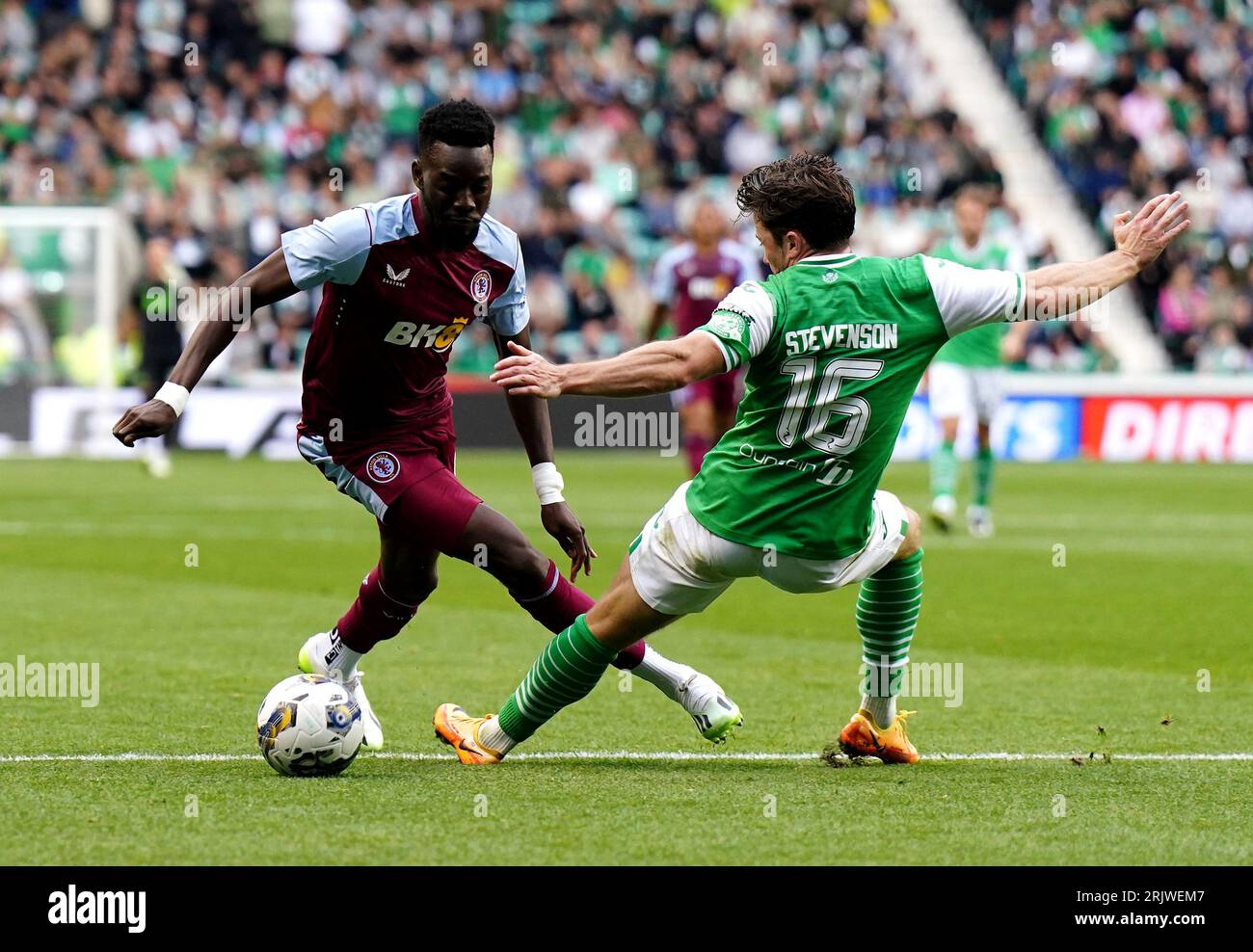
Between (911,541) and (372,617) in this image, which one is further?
(372,617)

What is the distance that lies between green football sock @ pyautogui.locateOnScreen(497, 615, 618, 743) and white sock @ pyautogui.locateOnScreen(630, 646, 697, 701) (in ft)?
1.53

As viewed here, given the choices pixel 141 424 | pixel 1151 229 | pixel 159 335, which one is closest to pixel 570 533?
pixel 141 424

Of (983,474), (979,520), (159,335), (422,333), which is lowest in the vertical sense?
(979,520)

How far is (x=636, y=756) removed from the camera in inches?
253

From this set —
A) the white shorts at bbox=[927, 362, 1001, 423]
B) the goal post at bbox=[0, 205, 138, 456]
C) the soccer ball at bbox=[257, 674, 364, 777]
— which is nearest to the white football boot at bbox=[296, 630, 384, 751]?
the soccer ball at bbox=[257, 674, 364, 777]

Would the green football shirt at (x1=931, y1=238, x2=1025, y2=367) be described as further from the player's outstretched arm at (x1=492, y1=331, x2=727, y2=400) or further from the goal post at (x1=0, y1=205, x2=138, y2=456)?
the goal post at (x1=0, y1=205, x2=138, y2=456)

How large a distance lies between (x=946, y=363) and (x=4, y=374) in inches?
503

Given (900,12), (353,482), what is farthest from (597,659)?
(900,12)

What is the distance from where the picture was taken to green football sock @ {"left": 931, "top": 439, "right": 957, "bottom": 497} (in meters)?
14.8

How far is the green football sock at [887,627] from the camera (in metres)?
6.29

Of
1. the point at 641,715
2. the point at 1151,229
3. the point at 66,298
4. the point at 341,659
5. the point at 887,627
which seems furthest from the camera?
the point at 66,298

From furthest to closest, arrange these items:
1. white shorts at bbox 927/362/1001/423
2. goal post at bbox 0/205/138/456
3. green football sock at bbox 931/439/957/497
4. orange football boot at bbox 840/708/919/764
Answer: goal post at bbox 0/205/138/456
white shorts at bbox 927/362/1001/423
green football sock at bbox 931/439/957/497
orange football boot at bbox 840/708/919/764

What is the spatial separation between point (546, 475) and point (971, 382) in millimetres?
9395

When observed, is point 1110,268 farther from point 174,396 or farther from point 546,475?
point 174,396
